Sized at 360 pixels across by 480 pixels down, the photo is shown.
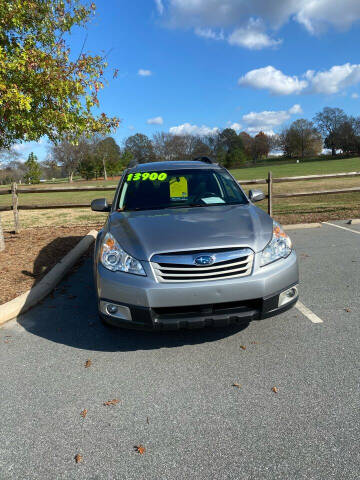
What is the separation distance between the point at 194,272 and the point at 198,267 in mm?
52

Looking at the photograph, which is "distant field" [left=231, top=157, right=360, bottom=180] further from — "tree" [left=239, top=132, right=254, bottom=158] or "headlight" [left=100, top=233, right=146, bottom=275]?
"tree" [left=239, top=132, right=254, bottom=158]

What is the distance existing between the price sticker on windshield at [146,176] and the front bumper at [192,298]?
190cm

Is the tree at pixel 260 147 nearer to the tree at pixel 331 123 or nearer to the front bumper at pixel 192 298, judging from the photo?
the tree at pixel 331 123

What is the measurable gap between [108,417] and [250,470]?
0.99 m

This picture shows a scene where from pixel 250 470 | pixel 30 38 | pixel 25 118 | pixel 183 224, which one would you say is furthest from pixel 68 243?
pixel 250 470

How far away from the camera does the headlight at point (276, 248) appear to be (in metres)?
3.11

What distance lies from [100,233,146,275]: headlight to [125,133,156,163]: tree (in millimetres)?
98105

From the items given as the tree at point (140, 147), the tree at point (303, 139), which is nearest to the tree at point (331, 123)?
the tree at point (303, 139)

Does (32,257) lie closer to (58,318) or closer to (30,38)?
(58,318)

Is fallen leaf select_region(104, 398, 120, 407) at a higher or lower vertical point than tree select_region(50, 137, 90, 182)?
lower

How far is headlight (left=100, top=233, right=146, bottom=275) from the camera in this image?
3007 millimetres

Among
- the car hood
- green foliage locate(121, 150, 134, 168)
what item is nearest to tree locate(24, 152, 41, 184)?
green foliage locate(121, 150, 134, 168)

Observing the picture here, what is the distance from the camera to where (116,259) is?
3.15m

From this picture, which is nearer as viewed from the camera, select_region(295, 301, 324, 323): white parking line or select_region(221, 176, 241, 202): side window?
select_region(295, 301, 324, 323): white parking line
